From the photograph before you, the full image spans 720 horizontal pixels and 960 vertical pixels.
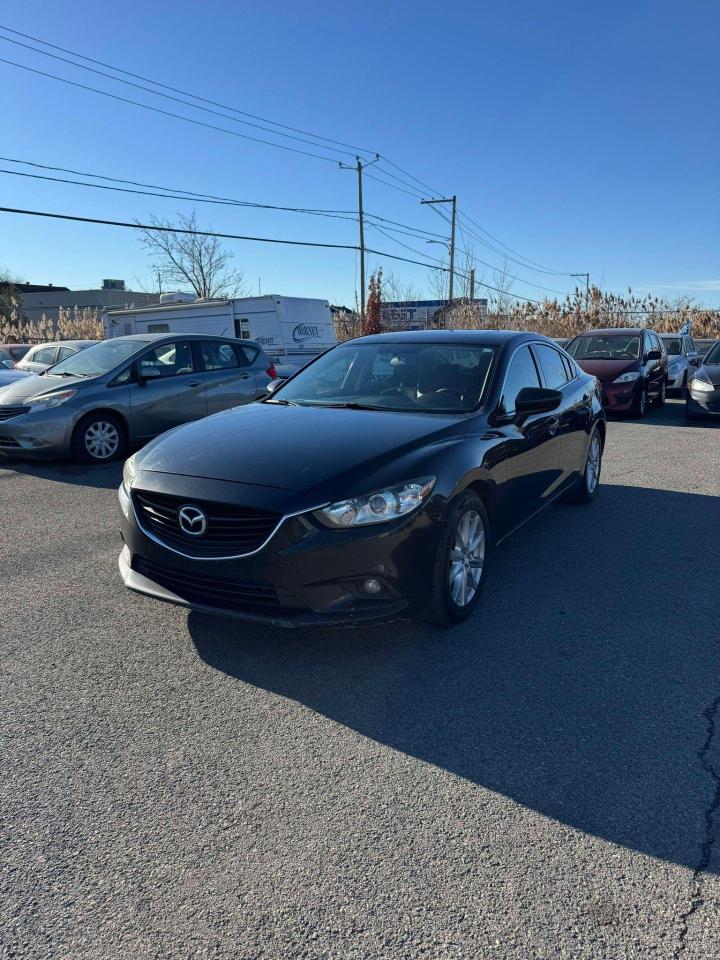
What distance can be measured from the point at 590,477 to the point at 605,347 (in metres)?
8.57

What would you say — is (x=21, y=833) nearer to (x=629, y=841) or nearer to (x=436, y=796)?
(x=436, y=796)

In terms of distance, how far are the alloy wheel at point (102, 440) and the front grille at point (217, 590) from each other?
17.8ft

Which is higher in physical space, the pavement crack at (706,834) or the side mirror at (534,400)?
the side mirror at (534,400)

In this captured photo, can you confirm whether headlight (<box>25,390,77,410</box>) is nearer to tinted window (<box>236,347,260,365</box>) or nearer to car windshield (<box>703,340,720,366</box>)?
tinted window (<box>236,347,260,365</box>)

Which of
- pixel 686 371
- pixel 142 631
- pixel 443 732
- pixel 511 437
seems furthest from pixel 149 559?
pixel 686 371

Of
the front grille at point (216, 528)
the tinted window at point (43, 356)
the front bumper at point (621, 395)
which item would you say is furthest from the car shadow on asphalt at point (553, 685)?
the tinted window at point (43, 356)

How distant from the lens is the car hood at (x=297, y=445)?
3.41 m

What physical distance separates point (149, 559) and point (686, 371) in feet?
55.5

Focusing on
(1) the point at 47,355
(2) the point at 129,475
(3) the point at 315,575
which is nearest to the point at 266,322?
(1) the point at 47,355

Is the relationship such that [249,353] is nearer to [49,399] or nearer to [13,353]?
[49,399]

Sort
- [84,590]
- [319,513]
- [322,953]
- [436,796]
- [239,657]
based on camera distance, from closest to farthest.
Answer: [322,953] < [436,796] < [319,513] < [239,657] < [84,590]

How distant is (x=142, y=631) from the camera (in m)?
3.79

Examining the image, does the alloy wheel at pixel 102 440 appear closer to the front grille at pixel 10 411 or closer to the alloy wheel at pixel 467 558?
the front grille at pixel 10 411

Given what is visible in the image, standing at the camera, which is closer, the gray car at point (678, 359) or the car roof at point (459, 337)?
the car roof at point (459, 337)
